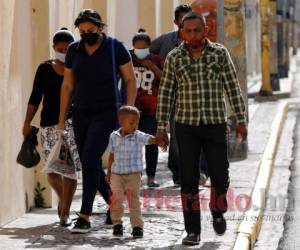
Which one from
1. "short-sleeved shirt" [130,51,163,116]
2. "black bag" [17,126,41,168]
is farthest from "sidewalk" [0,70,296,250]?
"short-sleeved shirt" [130,51,163,116]

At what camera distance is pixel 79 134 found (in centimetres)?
857

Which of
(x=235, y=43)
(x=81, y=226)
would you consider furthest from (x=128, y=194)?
(x=235, y=43)

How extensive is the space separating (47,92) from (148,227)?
1.48 m

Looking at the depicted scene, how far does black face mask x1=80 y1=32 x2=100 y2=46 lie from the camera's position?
8377 mm

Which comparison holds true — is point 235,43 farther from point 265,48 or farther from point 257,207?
point 265,48

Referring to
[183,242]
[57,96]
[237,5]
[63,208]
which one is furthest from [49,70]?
[237,5]

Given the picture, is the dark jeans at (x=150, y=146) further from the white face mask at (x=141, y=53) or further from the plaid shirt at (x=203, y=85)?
the plaid shirt at (x=203, y=85)

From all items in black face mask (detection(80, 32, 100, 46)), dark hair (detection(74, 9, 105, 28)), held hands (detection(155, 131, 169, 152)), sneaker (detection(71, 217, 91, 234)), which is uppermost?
dark hair (detection(74, 9, 105, 28))

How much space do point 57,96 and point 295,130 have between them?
1290 centimetres

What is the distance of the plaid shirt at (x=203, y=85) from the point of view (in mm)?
8008

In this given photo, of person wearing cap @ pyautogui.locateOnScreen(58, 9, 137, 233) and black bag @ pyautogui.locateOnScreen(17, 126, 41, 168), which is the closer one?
person wearing cap @ pyautogui.locateOnScreen(58, 9, 137, 233)

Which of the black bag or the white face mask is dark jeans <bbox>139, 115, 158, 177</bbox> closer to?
the white face mask

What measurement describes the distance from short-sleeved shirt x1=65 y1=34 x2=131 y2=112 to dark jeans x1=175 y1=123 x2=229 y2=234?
69 centimetres

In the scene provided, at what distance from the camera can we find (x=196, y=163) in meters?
8.23
